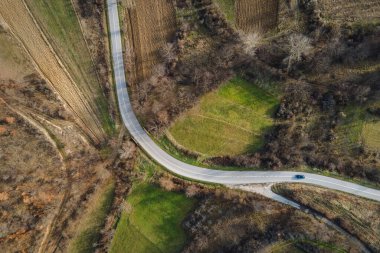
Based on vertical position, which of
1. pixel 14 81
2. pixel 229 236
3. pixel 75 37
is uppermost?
pixel 75 37

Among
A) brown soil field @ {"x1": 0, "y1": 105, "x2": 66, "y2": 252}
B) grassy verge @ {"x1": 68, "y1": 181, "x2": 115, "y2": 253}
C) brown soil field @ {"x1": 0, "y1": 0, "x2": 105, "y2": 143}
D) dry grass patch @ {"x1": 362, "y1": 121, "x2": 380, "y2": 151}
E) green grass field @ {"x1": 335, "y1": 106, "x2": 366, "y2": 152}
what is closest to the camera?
dry grass patch @ {"x1": 362, "y1": 121, "x2": 380, "y2": 151}

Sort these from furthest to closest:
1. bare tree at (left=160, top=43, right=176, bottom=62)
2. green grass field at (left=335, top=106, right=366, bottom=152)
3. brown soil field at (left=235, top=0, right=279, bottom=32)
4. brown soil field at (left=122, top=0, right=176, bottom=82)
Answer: brown soil field at (left=122, top=0, right=176, bottom=82) → bare tree at (left=160, top=43, right=176, bottom=62) → brown soil field at (left=235, top=0, right=279, bottom=32) → green grass field at (left=335, top=106, right=366, bottom=152)

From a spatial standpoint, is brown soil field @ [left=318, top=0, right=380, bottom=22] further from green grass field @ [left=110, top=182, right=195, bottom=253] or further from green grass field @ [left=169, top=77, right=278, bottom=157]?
green grass field @ [left=110, top=182, right=195, bottom=253]

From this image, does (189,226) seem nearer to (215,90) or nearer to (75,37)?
(215,90)

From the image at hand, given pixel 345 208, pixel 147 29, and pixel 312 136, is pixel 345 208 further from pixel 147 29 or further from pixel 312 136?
pixel 147 29

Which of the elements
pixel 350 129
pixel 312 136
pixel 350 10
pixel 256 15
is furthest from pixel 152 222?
pixel 350 10

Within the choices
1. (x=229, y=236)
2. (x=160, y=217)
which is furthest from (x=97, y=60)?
(x=229, y=236)

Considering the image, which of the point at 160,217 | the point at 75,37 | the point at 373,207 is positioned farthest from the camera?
the point at 75,37

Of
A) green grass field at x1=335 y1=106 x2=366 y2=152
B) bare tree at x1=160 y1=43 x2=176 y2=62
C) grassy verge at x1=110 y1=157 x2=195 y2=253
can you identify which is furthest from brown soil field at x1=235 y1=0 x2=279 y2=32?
grassy verge at x1=110 y1=157 x2=195 y2=253
